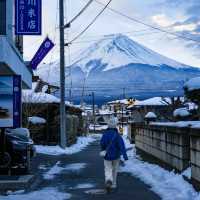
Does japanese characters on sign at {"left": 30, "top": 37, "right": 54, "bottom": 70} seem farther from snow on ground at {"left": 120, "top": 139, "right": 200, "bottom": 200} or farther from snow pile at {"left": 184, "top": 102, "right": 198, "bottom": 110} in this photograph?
snow on ground at {"left": 120, "top": 139, "right": 200, "bottom": 200}

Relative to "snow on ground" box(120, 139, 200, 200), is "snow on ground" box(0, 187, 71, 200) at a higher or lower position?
lower

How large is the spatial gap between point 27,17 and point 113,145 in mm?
6866

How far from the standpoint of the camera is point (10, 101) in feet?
51.6

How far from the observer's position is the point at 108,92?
111m

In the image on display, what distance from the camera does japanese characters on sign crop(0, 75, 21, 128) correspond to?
15586 millimetres

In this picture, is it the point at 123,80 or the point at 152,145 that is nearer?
the point at 152,145

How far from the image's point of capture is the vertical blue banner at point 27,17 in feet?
→ 62.4

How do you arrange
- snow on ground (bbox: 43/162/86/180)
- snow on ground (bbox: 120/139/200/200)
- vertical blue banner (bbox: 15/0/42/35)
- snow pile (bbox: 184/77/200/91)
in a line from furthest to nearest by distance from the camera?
vertical blue banner (bbox: 15/0/42/35)
snow on ground (bbox: 43/162/86/180)
snow pile (bbox: 184/77/200/91)
snow on ground (bbox: 120/139/200/200)

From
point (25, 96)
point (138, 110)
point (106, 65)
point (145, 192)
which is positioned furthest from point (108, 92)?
point (145, 192)

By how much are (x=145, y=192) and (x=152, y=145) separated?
6.88m

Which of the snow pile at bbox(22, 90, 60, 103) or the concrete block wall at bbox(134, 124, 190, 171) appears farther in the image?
the snow pile at bbox(22, 90, 60, 103)

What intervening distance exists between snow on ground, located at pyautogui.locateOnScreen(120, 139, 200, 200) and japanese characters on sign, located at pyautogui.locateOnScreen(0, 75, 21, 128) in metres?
3.90

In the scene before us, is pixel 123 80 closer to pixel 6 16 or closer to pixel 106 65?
pixel 106 65

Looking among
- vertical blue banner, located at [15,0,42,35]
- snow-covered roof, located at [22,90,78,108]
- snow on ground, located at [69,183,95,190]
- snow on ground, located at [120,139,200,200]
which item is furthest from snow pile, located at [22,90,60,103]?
snow on ground, located at [69,183,95,190]
